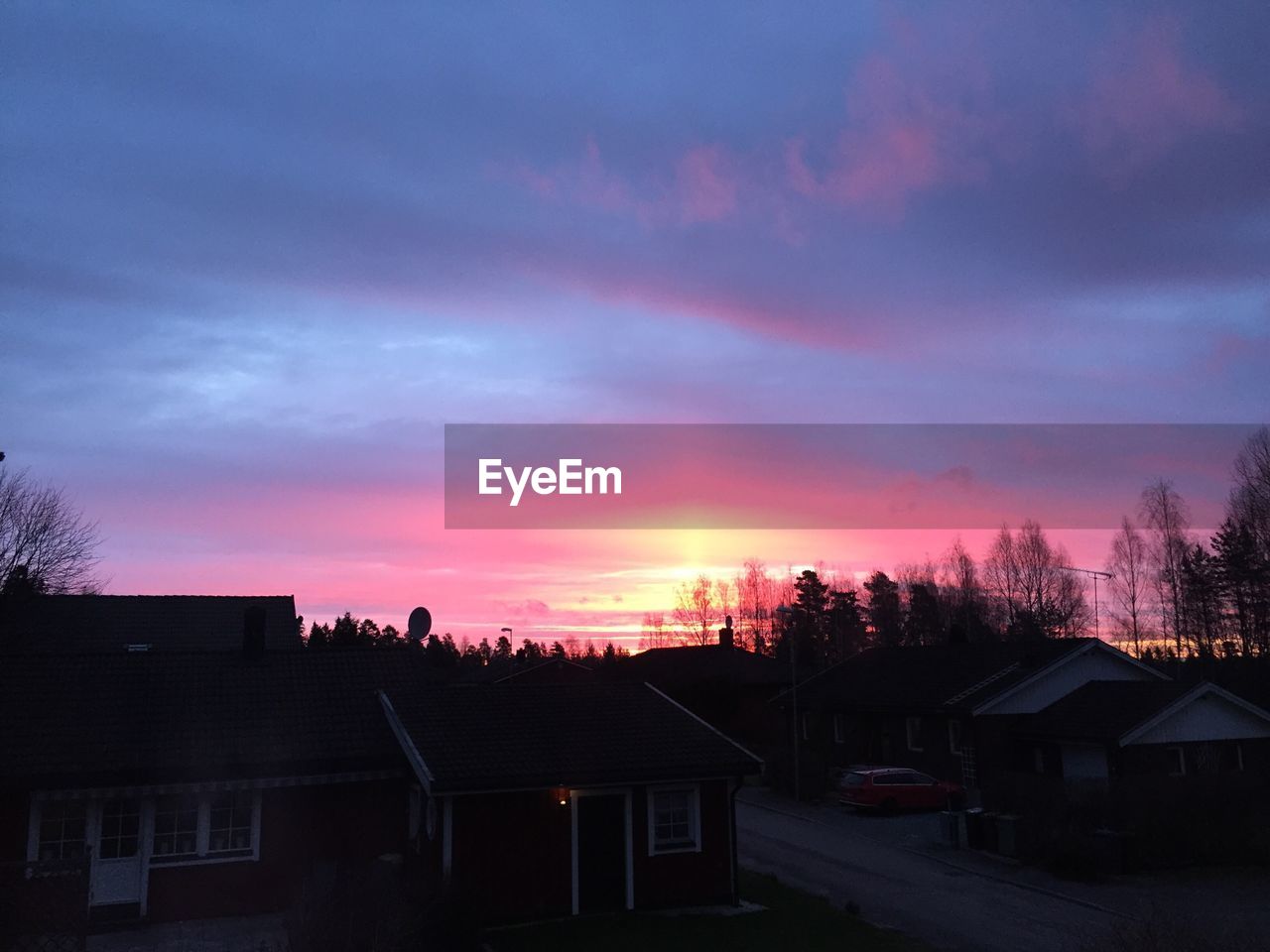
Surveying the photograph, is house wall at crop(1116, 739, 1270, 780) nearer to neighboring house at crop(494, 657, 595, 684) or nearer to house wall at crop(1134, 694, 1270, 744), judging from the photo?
house wall at crop(1134, 694, 1270, 744)

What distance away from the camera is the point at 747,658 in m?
56.0

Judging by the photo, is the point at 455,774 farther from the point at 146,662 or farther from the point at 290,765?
the point at 146,662

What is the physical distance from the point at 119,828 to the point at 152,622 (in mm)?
27021

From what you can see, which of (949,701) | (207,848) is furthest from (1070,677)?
(207,848)

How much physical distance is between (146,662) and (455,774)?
26.9ft

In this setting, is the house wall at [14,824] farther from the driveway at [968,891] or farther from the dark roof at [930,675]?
the dark roof at [930,675]

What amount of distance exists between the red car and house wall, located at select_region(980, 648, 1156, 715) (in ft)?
13.5

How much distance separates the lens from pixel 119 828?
55.5 ft

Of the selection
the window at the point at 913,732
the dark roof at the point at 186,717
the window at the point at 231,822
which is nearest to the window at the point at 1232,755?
the window at the point at 913,732

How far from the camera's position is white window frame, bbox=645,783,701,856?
1806 centimetres

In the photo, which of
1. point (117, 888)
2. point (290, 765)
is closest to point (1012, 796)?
point (290, 765)

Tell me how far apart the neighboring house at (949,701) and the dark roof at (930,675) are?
7cm

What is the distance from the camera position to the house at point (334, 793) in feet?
54.7

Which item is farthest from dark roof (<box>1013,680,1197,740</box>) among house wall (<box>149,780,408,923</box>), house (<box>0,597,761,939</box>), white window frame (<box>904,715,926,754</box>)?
house wall (<box>149,780,408,923</box>)
